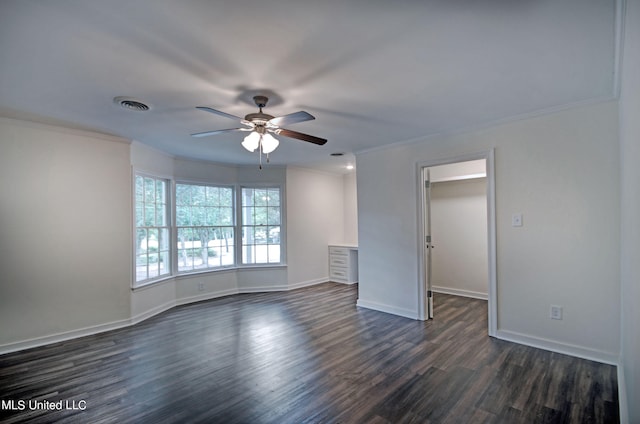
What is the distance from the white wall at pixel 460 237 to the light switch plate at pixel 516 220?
1.87m

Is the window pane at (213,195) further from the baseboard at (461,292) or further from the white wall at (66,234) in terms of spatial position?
the baseboard at (461,292)

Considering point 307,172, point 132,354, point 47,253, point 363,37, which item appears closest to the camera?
point 363,37

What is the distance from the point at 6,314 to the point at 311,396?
131 inches

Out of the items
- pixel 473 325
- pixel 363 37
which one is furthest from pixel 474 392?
pixel 363 37

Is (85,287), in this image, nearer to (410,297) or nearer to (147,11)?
(147,11)

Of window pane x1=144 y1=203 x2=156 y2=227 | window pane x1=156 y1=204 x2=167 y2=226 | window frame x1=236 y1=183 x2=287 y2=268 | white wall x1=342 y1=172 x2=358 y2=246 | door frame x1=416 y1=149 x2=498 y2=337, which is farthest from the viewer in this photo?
white wall x1=342 y1=172 x2=358 y2=246

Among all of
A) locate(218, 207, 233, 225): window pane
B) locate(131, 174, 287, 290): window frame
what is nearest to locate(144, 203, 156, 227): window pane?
locate(131, 174, 287, 290): window frame

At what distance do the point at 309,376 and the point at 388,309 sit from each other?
6.82ft

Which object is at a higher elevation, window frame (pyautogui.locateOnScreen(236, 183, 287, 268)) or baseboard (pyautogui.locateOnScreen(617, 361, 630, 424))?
window frame (pyautogui.locateOnScreen(236, 183, 287, 268))

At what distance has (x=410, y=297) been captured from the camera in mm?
4203

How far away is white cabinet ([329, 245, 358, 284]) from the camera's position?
21.0ft

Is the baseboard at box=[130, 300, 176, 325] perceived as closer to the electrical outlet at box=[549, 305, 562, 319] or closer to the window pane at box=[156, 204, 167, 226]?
the window pane at box=[156, 204, 167, 226]

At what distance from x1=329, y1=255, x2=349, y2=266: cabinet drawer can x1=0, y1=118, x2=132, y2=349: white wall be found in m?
3.82

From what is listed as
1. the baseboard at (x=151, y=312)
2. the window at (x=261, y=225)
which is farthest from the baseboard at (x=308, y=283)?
the baseboard at (x=151, y=312)
